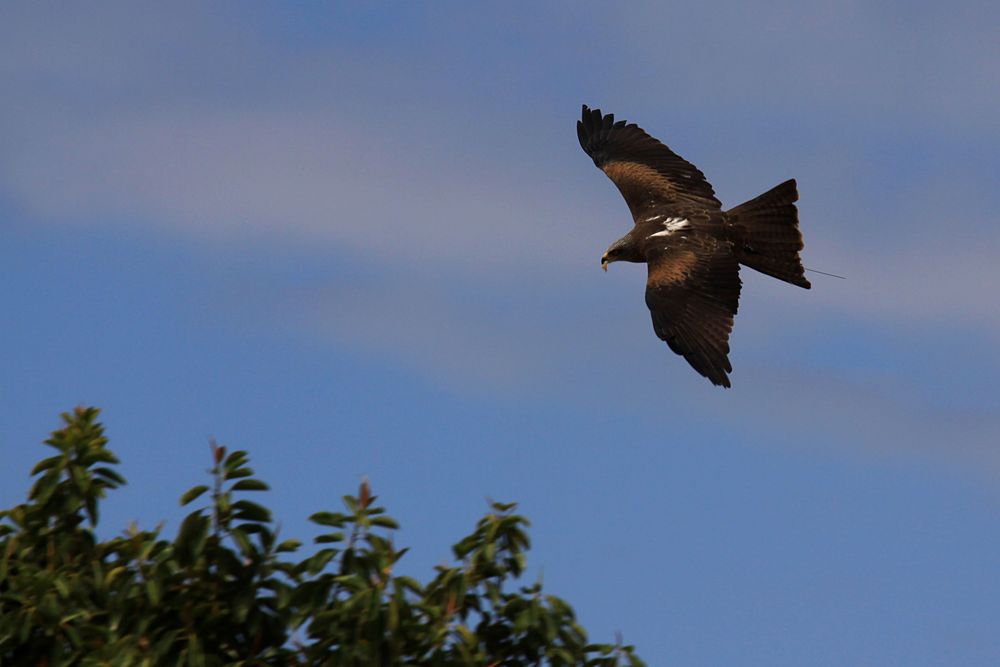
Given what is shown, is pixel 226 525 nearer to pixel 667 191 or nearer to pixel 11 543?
pixel 11 543

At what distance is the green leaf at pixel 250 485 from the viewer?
6.54 m

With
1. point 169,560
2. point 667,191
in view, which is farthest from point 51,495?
point 667,191

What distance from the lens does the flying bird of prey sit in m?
14.0

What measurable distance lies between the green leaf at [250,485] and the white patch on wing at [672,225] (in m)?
9.68

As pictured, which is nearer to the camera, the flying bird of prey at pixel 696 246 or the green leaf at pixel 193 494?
the green leaf at pixel 193 494

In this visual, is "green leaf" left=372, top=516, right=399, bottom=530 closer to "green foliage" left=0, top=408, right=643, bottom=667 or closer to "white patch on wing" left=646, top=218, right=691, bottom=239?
"green foliage" left=0, top=408, right=643, bottom=667

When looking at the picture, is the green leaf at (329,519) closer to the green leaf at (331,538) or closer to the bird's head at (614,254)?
the green leaf at (331,538)

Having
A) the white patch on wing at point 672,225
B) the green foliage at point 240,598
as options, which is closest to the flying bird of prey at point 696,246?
the white patch on wing at point 672,225

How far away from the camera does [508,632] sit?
6574 mm

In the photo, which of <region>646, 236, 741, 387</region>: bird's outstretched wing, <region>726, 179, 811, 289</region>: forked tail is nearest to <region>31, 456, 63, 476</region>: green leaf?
<region>646, 236, 741, 387</region>: bird's outstretched wing

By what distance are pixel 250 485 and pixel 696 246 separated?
932 cm

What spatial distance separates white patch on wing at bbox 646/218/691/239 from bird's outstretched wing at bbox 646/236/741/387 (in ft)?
1.23

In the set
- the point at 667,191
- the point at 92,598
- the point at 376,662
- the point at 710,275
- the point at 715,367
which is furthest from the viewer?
the point at 667,191

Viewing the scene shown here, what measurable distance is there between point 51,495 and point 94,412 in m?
0.46
